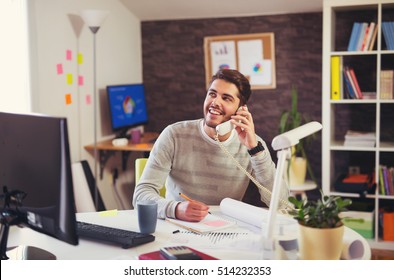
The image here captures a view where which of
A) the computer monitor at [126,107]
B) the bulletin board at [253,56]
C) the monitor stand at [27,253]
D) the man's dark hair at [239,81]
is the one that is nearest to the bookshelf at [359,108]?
the bulletin board at [253,56]

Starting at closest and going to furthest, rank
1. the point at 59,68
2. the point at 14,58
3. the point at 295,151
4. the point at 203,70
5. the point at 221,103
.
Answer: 1. the point at 221,103
2. the point at 14,58
3. the point at 59,68
4. the point at 295,151
5. the point at 203,70

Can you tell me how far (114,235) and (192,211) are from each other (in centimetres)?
27

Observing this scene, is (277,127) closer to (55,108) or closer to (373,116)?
(373,116)

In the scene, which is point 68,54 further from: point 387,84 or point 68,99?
point 387,84

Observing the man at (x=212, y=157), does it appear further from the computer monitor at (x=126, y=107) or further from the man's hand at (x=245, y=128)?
the computer monitor at (x=126, y=107)

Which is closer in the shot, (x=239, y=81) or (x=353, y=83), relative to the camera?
(x=239, y=81)

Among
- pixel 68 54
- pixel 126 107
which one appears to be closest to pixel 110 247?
pixel 68 54

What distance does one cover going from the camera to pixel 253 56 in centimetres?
364

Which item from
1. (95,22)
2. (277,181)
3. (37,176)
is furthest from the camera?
(95,22)

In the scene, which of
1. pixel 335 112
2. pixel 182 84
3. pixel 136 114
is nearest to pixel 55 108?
pixel 136 114

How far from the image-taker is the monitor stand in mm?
1456

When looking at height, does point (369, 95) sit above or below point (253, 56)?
below

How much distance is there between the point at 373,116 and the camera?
345cm

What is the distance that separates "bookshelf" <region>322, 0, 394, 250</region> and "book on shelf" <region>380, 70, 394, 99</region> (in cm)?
3
